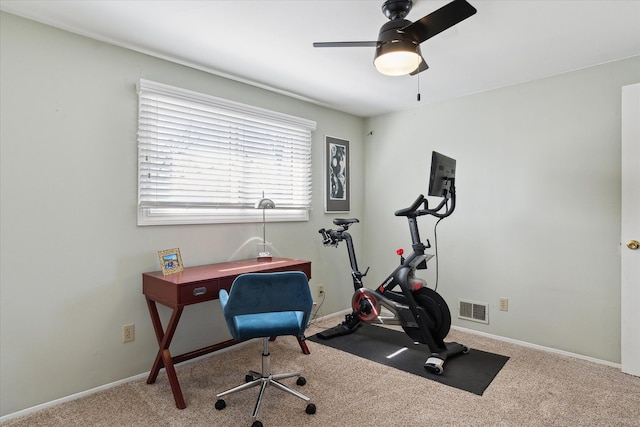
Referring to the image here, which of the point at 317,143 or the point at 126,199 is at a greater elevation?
the point at 317,143

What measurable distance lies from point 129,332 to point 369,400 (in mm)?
1752

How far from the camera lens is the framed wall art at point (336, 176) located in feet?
13.4

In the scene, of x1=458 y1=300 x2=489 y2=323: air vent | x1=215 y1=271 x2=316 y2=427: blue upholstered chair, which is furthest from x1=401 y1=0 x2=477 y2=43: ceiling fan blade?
x1=458 y1=300 x2=489 y2=323: air vent

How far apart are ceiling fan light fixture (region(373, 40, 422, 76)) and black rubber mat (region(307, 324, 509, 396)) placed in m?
2.15

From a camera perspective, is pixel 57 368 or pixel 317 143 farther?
pixel 317 143

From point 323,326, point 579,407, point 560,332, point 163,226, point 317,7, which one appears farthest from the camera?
point 323,326

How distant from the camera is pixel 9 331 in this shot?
6.86 ft

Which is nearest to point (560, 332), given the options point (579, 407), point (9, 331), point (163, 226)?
point (579, 407)

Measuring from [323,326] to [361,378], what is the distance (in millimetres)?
1217

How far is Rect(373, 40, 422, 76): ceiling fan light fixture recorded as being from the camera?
1952mm

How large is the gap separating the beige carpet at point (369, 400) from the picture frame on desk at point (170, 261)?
788mm

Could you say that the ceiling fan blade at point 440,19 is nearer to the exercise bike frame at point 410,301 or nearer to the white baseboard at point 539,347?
the exercise bike frame at point 410,301

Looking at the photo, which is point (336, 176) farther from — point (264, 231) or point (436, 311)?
point (436, 311)

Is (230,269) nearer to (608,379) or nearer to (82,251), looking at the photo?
(82,251)
